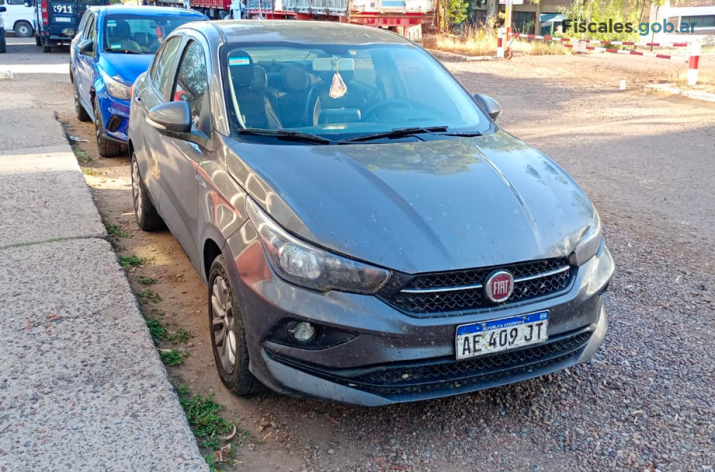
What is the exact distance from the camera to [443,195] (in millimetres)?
3477

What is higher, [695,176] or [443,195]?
[443,195]

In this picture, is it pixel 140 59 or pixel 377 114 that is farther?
pixel 140 59

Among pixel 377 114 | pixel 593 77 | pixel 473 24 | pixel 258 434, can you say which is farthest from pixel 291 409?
pixel 473 24

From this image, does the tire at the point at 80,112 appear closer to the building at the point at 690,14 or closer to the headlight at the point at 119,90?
the headlight at the point at 119,90

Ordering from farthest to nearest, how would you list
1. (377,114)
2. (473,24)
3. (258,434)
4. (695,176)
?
1. (473,24)
2. (695,176)
3. (377,114)
4. (258,434)

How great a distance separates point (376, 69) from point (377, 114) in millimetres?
493

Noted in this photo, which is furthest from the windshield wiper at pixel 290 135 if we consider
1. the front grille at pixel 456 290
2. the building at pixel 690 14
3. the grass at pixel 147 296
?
the building at pixel 690 14

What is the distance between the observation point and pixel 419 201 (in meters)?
3.41

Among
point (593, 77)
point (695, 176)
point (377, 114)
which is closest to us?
point (377, 114)

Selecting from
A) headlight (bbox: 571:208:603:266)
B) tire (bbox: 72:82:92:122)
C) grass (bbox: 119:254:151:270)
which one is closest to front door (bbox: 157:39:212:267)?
grass (bbox: 119:254:151:270)

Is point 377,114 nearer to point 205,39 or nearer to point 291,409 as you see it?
point 205,39

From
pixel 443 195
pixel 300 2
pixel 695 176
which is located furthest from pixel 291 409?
pixel 300 2

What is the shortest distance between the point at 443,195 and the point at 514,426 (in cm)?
112

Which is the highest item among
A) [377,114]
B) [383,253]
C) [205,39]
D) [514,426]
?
[205,39]
